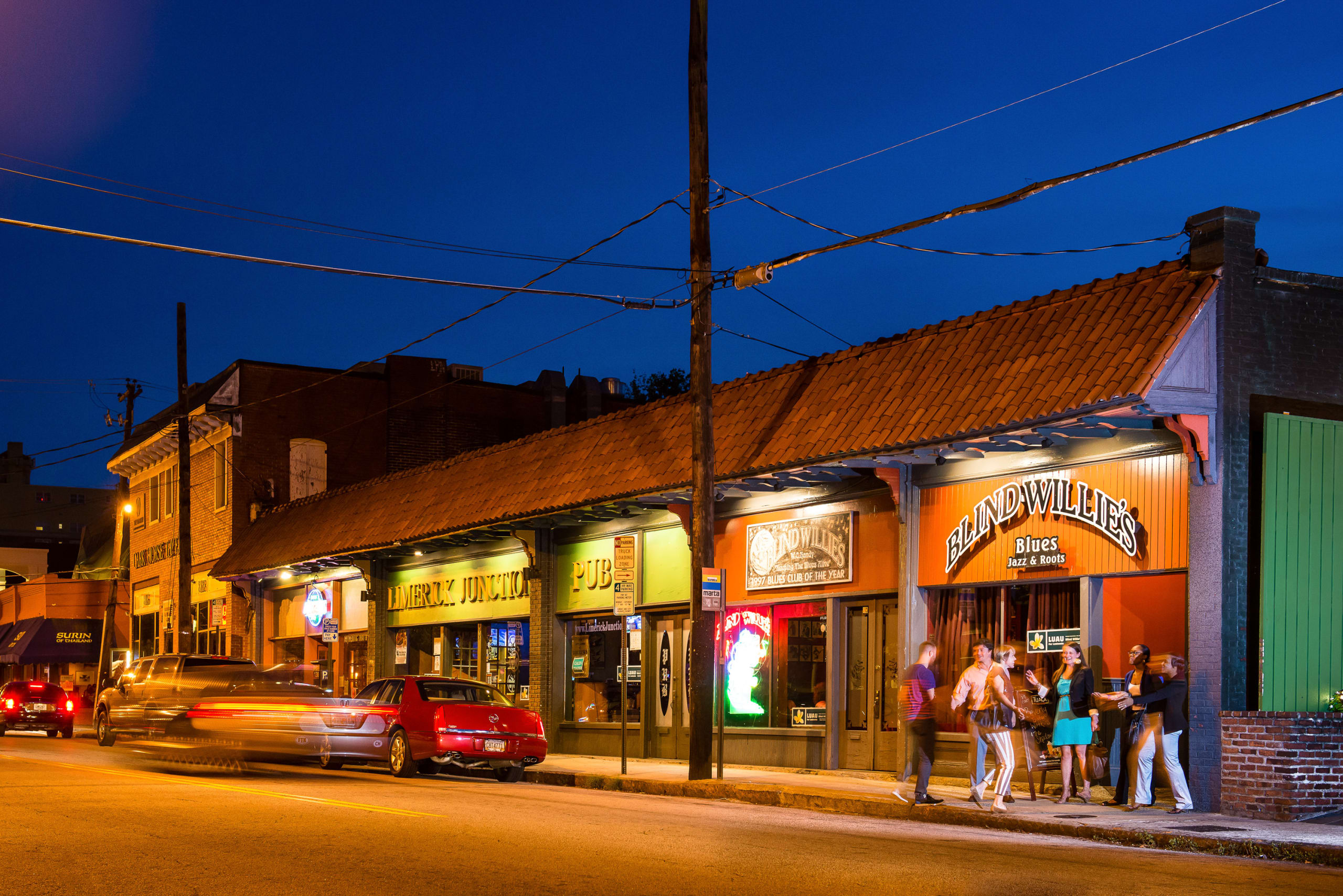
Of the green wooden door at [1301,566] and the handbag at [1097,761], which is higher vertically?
the green wooden door at [1301,566]

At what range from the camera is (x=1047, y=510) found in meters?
16.1

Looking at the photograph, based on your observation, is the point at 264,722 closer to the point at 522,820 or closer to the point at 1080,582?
the point at 522,820

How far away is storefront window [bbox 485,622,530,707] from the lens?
26.8m

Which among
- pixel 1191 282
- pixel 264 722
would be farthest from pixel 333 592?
pixel 1191 282

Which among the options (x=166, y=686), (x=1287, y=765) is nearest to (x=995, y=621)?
(x=1287, y=765)

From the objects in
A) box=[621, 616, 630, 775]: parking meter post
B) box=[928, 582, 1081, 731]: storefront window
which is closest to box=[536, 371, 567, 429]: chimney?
box=[621, 616, 630, 775]: parking meter post

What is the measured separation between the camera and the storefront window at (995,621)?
53.2 feet

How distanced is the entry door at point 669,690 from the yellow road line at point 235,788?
780cm

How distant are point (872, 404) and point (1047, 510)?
2.70 meters

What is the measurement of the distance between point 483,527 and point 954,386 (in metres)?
11.6

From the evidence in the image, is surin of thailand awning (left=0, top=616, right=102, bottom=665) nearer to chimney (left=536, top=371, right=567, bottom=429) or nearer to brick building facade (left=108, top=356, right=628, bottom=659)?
brick building facade (left=108, top=356, right=628, bottom=659)

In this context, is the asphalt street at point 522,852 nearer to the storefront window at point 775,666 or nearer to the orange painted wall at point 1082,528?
the orange painted wall at point 1082,528

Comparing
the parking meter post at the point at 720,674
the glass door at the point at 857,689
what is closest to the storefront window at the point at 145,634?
the parking meter post at the point at 720,674

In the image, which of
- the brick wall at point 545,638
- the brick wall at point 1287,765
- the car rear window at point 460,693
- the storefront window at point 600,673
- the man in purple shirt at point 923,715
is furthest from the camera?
the brick wall at point 545,638
